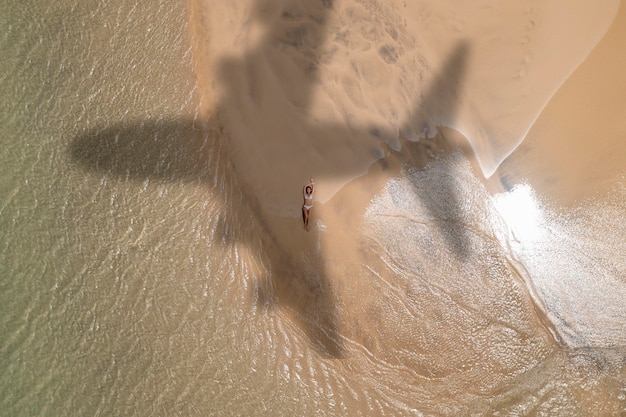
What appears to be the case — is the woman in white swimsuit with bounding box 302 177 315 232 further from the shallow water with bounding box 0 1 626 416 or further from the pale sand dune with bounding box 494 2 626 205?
A: the pale sand dune with bounding box 494 2 626 205

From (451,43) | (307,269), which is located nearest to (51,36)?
(307,269)

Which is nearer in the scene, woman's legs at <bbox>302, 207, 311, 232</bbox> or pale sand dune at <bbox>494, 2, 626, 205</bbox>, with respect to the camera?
woman's legs at <bbox>302, 207, 311, 232</bbox>

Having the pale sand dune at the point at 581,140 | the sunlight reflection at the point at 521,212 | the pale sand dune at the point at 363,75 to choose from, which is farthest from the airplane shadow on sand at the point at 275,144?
the pale sand dune at the point at 581,140

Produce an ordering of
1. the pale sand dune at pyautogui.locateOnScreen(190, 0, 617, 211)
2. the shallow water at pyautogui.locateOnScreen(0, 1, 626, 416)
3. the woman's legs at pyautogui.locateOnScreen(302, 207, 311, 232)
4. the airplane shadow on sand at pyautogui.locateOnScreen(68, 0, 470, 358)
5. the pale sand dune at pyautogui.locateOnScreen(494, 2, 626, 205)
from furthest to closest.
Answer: the pale sand dune at pyautogui.locateOnScreen(494, 2, 626, 205), the pale sand dune at pyautogui.locateOnScreen(190, 0, 617, 211), the airplane shadow on sand at pyautogui.locateOnScreen(68, 0, 470, 358), the woman's legs at pyautogui.locateOnScreen(302, 207, 311, 232), the shallow water at pyautogui.locateOnScreen(0, 1, 626, 416)

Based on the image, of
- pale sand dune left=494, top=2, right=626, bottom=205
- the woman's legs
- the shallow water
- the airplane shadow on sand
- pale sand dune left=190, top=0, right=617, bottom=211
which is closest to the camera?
the shallow water

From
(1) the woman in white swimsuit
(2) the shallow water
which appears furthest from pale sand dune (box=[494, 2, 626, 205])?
(1) the woman in white swimsuit

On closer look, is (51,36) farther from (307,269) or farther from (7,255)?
(307,269)
